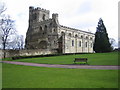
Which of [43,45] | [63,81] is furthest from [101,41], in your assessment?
[63,81]

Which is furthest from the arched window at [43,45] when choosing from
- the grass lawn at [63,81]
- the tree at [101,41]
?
the grass lawn at [63,81]

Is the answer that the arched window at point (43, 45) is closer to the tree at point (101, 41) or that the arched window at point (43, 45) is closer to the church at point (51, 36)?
the church at point (51, 36)

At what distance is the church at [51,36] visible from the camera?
56.7 meters

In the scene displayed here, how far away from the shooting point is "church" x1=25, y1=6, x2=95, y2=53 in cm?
5672

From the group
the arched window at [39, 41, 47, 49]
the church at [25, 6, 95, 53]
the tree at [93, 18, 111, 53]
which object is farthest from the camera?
the arched window at [39, 41, 47, 49]

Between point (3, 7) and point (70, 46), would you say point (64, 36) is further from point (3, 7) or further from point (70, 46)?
point (3, 7)

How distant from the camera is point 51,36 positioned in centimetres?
5747

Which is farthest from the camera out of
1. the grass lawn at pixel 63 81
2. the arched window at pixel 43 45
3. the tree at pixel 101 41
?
the arched window at pixel 43 45

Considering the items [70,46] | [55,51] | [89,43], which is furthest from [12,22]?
[89,43]

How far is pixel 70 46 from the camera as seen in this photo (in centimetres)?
6100

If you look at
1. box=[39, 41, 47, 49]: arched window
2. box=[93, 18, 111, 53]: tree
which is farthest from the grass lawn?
box=[39, 41, 47, 49]: arched window

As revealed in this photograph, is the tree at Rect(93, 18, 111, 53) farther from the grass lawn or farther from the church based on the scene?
the grass lawn

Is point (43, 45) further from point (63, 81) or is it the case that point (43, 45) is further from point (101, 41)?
point (63, 81)

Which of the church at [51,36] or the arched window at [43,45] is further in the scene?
the arched window at [43,45]
